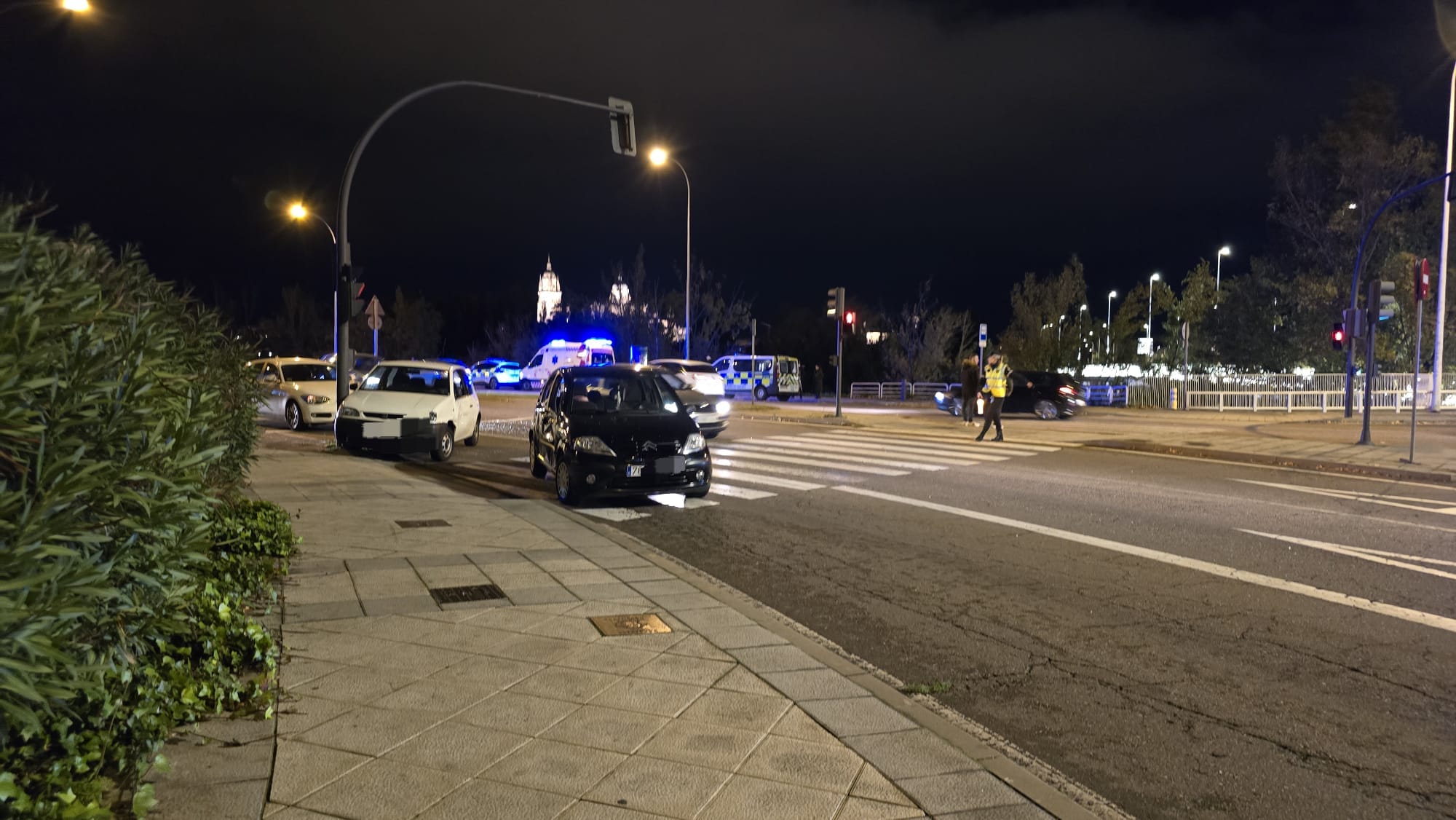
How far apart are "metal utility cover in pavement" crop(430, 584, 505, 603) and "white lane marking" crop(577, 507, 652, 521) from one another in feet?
12.1

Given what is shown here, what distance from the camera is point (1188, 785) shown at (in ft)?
13.6

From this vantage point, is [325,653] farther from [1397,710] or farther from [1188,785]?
[1397,710]

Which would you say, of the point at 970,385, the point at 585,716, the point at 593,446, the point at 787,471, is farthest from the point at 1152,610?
the point at 970,385

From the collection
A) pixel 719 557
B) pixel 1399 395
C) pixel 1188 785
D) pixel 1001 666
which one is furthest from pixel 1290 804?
pixel 1399 395

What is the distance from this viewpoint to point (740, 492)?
12570 mm

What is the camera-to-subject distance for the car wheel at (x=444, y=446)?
16.2 meters

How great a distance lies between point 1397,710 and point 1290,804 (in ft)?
4.84

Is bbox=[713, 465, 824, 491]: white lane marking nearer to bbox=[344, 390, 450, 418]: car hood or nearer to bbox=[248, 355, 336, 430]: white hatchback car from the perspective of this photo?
bbox=[344, 390, 450, 418]: car hood

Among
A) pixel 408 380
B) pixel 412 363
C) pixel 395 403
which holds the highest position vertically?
pixel 412 363

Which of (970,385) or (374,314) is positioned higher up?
(374,314)

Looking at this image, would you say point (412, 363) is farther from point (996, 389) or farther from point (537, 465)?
point (996, 389)

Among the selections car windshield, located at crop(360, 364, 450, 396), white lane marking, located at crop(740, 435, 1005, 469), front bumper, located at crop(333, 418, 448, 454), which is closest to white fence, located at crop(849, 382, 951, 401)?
white lane marking, located at crop(740, 435, 1005, 469)

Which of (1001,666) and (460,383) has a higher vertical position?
(460,383)

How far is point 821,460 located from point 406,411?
6.59 m
